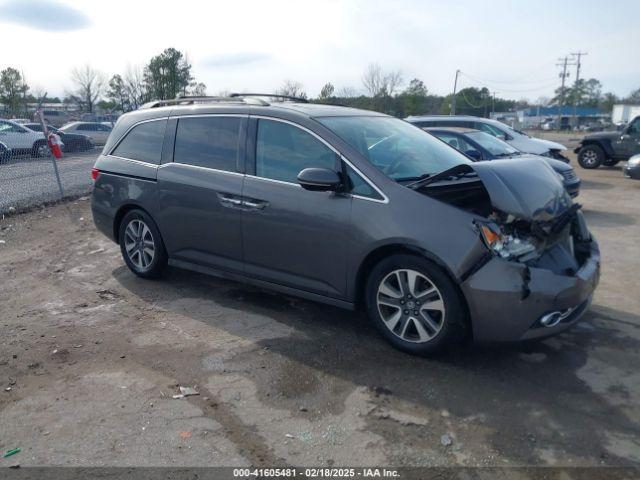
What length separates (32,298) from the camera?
550 centimetres

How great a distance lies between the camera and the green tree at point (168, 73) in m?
35.4

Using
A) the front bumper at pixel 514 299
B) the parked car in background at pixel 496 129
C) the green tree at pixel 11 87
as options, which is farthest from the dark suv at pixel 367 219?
the green tree at pixel 11 87

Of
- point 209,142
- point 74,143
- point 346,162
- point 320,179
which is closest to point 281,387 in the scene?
point 320,179

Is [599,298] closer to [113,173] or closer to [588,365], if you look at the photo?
[588,365]

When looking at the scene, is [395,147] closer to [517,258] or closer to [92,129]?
[517,258]

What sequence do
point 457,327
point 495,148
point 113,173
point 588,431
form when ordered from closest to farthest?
1. point 588,431
2. point 457,327
3. point 113,173
4. point 495,148

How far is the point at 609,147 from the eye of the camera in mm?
16984

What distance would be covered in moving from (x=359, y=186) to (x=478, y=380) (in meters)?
1.63

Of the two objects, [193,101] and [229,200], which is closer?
[229,200]

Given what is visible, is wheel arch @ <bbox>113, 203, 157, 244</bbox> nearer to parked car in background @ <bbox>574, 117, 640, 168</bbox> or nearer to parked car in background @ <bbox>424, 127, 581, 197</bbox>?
parked car in background @ <bbox>424, 127, 581, 197</bbox>

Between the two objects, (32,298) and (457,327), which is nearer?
(457,327)

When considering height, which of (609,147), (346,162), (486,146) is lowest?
(609,147)

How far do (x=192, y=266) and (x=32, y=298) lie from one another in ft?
5.56

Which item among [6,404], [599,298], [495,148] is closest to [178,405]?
[6,404]
